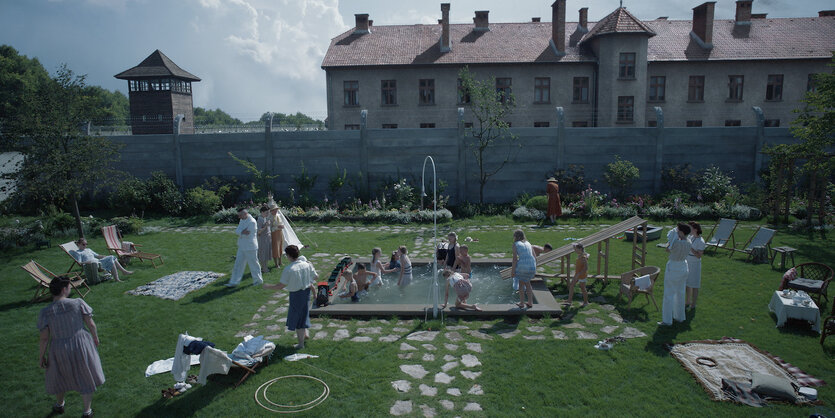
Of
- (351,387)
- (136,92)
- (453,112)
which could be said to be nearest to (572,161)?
(453,112)

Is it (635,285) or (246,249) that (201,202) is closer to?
(246,249)

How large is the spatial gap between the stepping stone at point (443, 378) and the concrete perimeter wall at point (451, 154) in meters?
13.8

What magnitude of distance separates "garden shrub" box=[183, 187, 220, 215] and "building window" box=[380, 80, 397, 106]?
47.2 feet

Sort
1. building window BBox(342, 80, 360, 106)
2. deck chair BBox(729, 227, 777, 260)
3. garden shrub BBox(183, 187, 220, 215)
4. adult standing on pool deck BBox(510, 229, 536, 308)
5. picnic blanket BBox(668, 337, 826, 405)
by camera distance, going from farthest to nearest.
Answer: building window BBox(342, 80, 360, 106)
garden shrub BBox(183, 187, 220, 215)
deck chair BBox(729, 227, 777, 260)
adult standing on pool deck BBox(510, 229, 536, 308)
picnic blanket BBox(668, 337, 826, 405)

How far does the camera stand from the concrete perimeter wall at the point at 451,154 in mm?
20047

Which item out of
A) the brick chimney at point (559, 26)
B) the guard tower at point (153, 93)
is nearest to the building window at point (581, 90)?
the brick chimney at point (559, 26)

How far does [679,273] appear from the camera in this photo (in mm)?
8102

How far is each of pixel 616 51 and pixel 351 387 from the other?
92.2ft

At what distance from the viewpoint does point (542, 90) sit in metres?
30.5

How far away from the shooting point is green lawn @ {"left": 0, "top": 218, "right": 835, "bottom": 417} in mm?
A: 6078

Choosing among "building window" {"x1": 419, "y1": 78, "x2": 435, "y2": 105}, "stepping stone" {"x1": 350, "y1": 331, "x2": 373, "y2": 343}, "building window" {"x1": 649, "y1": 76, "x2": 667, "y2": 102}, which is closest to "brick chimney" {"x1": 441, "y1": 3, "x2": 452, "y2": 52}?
"building window" {"x1": 419, "y1": 78, "x2": 435, "y2": 105}

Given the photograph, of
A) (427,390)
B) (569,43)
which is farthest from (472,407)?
(569,43)

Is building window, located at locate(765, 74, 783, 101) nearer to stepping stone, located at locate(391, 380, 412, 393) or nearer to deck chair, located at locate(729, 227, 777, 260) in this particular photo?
deck chair, located at locate(729, 227, 777, 260)

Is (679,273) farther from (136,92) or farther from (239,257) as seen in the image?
(136,92)
